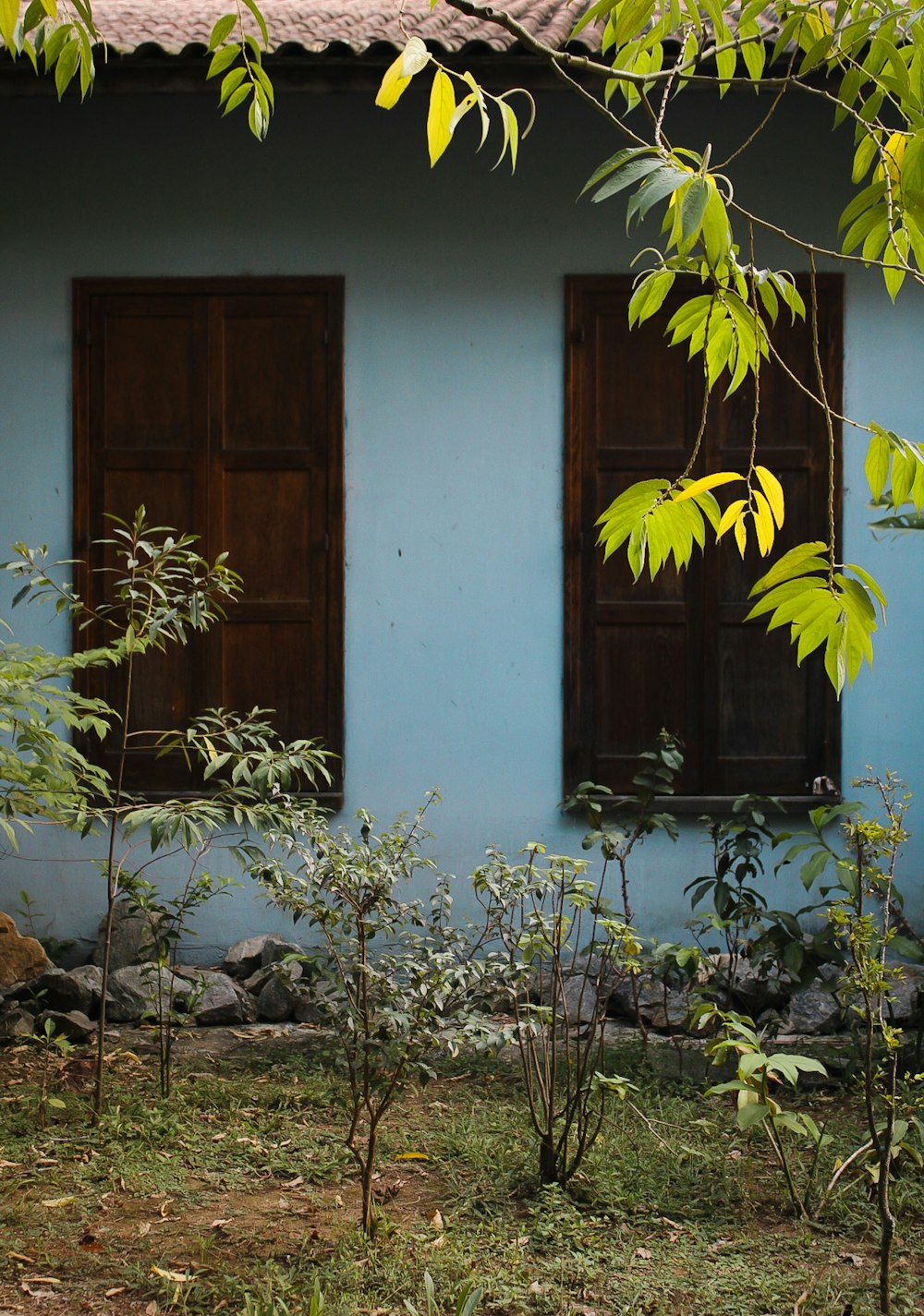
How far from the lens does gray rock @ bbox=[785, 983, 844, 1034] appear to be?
14.7 feet

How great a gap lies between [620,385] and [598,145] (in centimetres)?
98

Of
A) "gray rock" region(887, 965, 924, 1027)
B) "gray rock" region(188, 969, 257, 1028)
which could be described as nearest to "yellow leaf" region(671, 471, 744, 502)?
"gray rock" region(887, 965, 924, 1027)

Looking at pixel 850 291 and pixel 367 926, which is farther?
pixel 850 291

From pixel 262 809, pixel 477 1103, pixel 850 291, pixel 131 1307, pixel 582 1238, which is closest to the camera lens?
pixel 131 1307

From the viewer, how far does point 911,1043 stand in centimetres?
393

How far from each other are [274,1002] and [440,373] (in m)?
2.56

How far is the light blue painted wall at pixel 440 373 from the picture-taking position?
512cm

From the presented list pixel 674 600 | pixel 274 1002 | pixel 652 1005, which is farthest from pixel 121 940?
pixel 674 600

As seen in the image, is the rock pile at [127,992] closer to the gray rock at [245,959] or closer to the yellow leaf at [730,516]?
the gray rock at [245,959]

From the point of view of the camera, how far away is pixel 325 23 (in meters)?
4.77

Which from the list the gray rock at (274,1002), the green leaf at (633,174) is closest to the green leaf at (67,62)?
the green leaf at (633,174)

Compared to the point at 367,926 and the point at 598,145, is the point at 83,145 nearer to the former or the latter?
the point at 598,145

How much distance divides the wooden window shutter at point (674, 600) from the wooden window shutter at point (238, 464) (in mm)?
994

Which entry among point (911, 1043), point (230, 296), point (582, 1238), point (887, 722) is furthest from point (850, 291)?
point (582, 1238)
